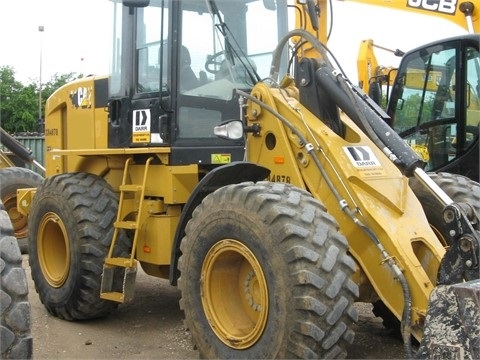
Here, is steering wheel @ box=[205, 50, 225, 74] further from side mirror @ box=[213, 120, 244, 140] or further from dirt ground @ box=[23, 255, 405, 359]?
dirt ground @ box=[23, 255, 405, 359]

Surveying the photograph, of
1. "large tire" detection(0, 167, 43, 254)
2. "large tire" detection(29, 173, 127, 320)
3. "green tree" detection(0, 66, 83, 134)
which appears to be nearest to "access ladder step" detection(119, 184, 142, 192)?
"large tire" detection(29, 173, 127, 320)

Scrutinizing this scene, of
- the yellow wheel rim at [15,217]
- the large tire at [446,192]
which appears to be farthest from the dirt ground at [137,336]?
the yellow wheel rim at [15,217]

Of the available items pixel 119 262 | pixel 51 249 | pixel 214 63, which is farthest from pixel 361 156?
pixel 51 249

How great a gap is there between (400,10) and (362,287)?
384cm

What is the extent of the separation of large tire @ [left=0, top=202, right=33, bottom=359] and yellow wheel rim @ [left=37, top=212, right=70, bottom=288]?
2.93m

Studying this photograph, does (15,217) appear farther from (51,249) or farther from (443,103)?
(443,103)

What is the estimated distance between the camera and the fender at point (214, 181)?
4.16 metres

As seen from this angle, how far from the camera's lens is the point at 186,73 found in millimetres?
4859

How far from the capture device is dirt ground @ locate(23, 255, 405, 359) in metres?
4.50

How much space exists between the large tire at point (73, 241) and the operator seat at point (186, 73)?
1149mm

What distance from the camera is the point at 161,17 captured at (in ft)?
16.0

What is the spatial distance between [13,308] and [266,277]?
1346 millimetres

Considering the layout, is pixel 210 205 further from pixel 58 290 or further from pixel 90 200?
pixel 58 290

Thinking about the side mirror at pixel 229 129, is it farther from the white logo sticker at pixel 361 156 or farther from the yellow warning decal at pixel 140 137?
the yellow warning decal at pixel 140 137
